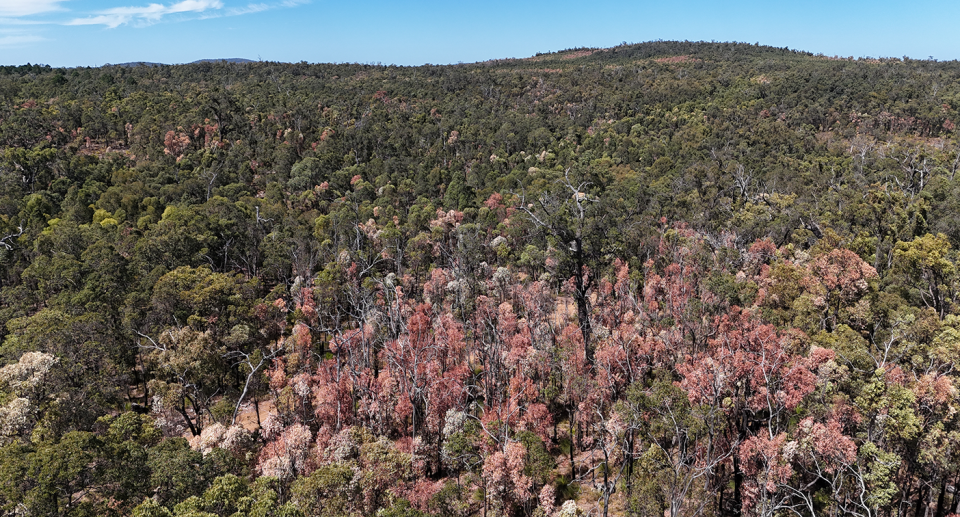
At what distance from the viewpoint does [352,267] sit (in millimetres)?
53438

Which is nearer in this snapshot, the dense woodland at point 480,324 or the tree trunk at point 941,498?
the tree trunk at point 941,498

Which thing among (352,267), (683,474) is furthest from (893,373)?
(352,267)

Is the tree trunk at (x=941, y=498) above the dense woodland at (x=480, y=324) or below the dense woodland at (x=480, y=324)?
below

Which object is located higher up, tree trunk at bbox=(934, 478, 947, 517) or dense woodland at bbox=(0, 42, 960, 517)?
dense woodland at bbox=(0, 42, 960, 517)

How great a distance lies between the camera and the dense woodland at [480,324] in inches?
938

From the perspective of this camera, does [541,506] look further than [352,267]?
No

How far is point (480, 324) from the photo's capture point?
44938 mm

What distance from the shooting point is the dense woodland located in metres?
23.8

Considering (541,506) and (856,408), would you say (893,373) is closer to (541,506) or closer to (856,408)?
(856,408)

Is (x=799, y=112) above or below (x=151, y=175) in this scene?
above

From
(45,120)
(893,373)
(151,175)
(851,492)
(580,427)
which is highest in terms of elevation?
(45,120)

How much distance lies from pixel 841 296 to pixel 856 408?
12941 millimetres

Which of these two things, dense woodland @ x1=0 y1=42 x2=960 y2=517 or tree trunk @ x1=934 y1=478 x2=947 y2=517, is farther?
dense woodland @ x1=0 y1=42 x2=960 y2=517

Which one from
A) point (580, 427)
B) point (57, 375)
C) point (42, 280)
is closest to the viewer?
point (57, 375)
